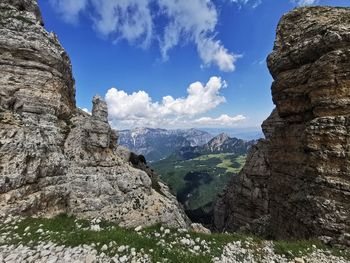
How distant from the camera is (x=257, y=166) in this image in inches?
2724

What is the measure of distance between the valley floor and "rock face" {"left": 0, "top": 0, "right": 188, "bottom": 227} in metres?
→ 4.93

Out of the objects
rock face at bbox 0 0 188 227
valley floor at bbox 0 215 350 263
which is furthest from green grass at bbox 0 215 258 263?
rock face at bbox 0 0 188 227

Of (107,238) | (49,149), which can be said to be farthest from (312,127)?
(49,149)

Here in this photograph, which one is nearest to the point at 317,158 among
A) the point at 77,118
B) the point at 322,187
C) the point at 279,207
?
the point at 322,187

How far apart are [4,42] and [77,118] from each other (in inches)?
521

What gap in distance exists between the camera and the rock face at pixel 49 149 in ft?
70.4

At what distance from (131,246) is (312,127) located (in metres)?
20.0

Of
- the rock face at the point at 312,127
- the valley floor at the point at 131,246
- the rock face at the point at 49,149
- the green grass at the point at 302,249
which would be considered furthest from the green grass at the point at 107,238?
the rock face at the point at 312,127

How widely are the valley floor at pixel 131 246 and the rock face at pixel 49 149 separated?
4.93m

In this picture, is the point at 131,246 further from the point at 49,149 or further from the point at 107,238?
the point at 49,149

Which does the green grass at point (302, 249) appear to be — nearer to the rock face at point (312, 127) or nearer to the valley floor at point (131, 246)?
the valley floor at point (131, 246)

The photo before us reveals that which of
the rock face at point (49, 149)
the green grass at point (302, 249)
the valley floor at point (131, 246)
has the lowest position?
the green grass at point (302, 249)

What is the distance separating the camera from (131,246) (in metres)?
14.5

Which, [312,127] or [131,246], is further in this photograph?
[312,127]
